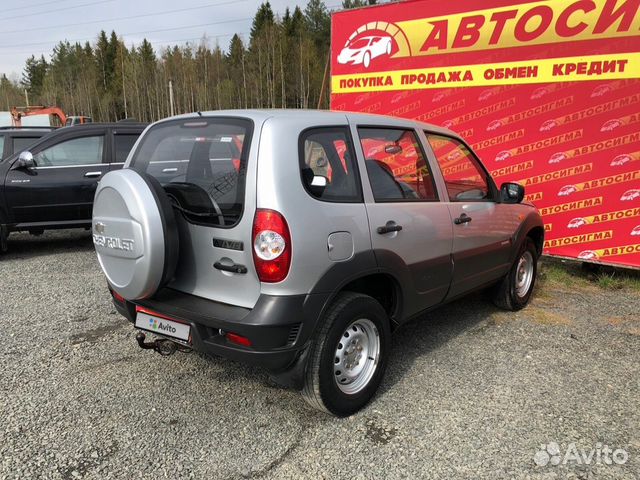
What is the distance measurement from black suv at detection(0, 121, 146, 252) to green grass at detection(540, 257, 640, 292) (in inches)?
242

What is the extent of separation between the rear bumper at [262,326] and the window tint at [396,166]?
2.96 ft

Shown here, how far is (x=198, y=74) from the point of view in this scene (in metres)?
51.3

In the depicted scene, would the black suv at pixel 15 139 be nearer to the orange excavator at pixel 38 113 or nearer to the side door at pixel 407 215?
the side door at pixel 407 215

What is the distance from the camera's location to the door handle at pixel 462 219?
11.8 feet

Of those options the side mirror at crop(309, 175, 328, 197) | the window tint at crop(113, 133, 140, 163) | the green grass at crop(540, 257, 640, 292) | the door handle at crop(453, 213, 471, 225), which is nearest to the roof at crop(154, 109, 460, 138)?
the side mirror at crop(309, 175, 328, 197)

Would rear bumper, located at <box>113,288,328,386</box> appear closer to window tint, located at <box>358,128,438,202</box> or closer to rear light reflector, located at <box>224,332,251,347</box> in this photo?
rear light reflector, located at <box>224,332,251,347</box>

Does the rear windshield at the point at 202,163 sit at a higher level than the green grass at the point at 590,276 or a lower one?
higher

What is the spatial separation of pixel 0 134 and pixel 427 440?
7.82m

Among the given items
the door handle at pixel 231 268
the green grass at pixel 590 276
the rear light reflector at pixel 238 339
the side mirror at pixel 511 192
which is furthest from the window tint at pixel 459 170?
the green grass at pixel 590 276

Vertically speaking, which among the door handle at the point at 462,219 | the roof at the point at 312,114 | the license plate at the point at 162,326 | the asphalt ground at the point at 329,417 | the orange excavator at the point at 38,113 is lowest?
the asphalt ground at the point at 329,417

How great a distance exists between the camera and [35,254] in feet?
22.6

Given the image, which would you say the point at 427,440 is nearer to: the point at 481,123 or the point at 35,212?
the point at 481,123

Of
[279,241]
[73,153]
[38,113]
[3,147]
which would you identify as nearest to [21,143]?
[3,147]

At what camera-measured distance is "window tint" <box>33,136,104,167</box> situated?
6.70m
